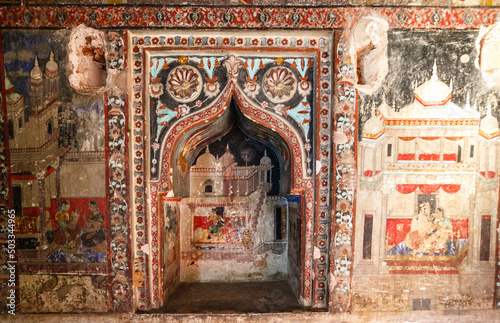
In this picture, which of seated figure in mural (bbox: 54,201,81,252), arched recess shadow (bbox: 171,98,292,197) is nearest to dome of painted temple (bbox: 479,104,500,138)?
arched recess shadow (bbox: 171,98,292,197)

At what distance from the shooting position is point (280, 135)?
347 cm

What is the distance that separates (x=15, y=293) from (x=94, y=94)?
98.4 inches

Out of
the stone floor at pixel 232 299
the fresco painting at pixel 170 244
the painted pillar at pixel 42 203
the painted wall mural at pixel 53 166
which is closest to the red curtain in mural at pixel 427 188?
the stone floor at pixel 232 299

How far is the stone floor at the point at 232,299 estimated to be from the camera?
352cm

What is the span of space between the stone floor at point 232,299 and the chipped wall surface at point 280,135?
0.36m

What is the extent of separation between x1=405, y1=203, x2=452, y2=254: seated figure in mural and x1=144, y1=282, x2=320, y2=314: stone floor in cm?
151

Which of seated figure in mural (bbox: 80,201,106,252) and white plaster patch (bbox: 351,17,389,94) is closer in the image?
white plaster patch (bbox: 351,17,389,94)

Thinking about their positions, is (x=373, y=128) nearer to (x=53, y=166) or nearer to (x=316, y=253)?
(x=316, y=253)

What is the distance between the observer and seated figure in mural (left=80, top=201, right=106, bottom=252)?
335 cm

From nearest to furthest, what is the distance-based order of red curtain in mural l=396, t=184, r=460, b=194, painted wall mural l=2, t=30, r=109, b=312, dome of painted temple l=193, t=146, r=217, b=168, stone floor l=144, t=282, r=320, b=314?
1. painted wall mural l=2, t=30, r=109, b=312
2. red curtain in mural l=396, t=184, r=460, b=194
3. stone floor l=144, t=282, r=320, b=314
4. dome of painted temple l=193, t=146, r=217, b=168

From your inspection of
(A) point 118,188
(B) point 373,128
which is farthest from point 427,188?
(A) point 118,188

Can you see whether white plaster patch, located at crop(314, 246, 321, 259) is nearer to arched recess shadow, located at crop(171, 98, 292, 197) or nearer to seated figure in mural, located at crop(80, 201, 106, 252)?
arched recess shadow, located at crop(171, 98, 292, 197)

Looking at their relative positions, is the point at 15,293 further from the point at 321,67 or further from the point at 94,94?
the point at 321,67

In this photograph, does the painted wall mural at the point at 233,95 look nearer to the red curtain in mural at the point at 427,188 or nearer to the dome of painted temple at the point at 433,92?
the red curtain in mural at the point at 427,188
